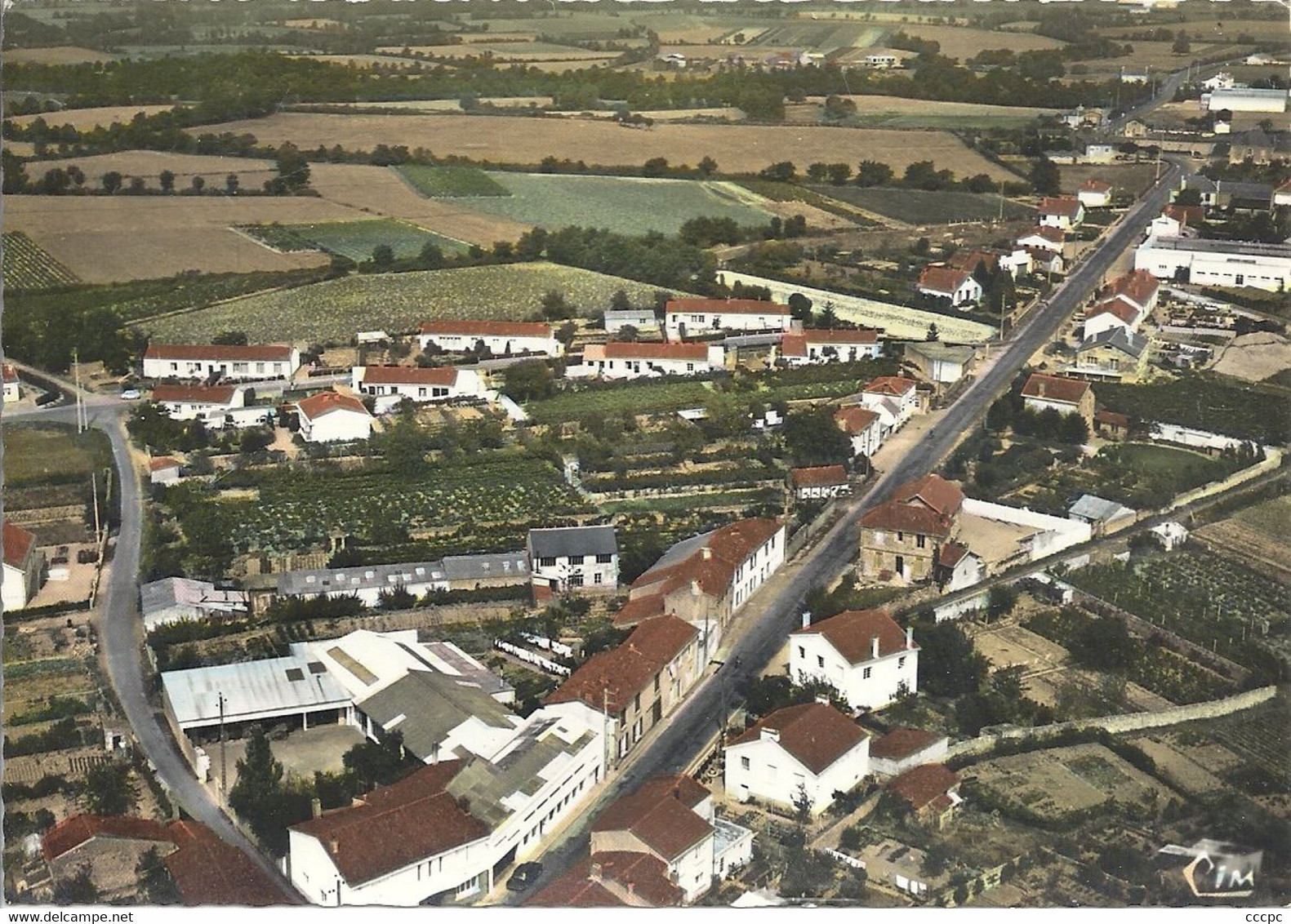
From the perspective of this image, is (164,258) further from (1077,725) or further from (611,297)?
(1077,725)

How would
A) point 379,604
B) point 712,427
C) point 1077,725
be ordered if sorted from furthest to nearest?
point 712,427 < point 379,604 < point 1077,725

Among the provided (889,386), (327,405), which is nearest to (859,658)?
(889,386)

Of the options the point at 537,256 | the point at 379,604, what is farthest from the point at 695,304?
the point at 379,604

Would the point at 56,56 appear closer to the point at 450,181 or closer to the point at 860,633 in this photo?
the point at 450,181

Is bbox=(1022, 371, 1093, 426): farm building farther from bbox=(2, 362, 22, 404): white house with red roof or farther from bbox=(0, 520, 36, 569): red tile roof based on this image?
bbox=(2, 362, 22, 404): white house with red roof

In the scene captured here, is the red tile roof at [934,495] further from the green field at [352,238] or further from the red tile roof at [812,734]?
the green field at [352,238]

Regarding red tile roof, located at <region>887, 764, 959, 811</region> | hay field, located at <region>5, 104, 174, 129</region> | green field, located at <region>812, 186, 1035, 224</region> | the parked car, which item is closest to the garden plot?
red tile roof, located at <region>887, 764, 959, 811</region>
